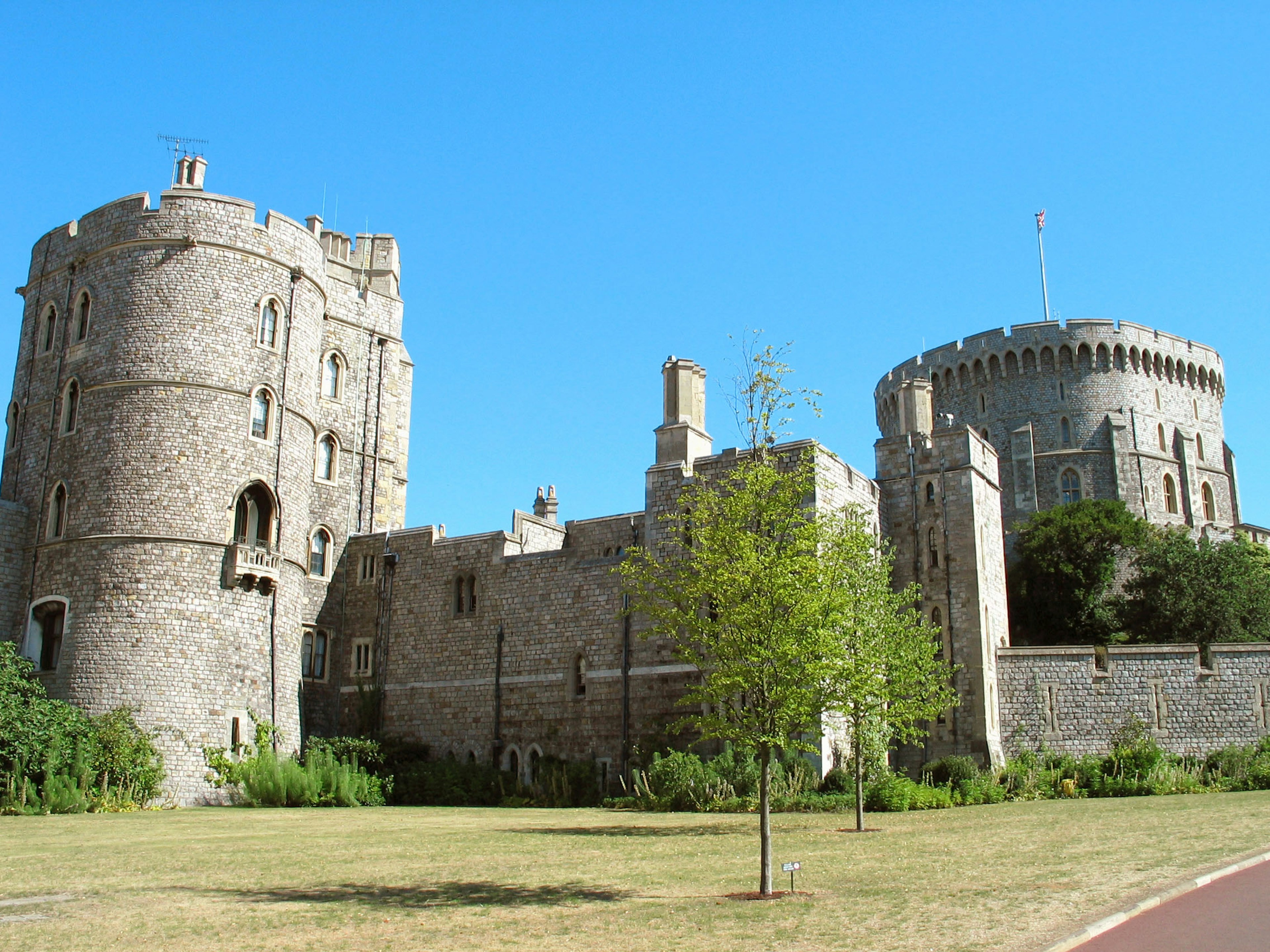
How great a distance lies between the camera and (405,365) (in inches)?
1619

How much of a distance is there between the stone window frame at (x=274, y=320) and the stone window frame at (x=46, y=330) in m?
5.96

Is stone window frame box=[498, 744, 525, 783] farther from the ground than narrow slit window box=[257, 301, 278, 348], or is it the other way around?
narrow slit window box=[257, 301, 278, 348]

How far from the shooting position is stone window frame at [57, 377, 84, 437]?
102 feet

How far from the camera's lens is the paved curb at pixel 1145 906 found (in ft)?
29.8

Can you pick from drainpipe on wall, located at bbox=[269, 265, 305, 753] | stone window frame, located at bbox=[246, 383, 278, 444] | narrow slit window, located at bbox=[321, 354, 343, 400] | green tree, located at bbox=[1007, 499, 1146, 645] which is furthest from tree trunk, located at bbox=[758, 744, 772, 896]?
green tree, located at bbox=[1007, 499, 1146, 645]

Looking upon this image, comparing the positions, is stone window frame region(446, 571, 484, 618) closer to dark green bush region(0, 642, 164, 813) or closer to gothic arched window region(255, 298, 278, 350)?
gothic arched window region(255, 298, 278, 350)

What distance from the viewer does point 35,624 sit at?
1177 inches

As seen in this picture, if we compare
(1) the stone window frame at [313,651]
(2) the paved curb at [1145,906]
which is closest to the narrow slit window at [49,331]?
(1) the stone window frame at [313,651]

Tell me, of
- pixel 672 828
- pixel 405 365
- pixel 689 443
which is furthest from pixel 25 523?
pixel 672 828

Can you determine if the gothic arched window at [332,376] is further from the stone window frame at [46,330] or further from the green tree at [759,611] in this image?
the green tree at [759,611]

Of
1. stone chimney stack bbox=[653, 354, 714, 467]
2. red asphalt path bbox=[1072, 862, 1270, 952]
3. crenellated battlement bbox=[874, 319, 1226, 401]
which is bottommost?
red asphalt path bbox=[1072, 862, 1270, 952]

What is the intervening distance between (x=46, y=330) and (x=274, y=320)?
6.69 m

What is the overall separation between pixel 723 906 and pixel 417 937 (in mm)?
3159

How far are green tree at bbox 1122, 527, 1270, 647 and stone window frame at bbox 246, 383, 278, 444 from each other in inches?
1155
